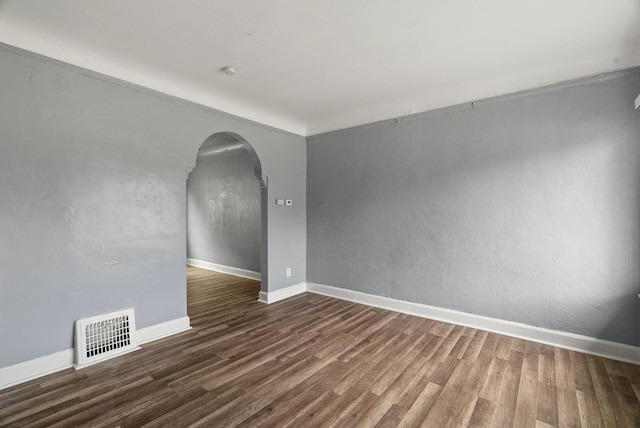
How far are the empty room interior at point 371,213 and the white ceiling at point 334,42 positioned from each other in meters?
0.02

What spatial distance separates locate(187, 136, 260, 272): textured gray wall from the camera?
5.81 metres

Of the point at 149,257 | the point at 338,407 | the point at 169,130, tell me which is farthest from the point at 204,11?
the point at 338,407

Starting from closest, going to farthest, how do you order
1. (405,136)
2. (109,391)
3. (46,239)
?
(109,391) → (46,239) → (405,136)

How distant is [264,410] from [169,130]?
2829 mm

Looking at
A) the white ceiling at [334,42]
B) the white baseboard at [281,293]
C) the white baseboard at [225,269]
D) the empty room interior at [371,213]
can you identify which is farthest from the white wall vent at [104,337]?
the white baseboard at [225,269]

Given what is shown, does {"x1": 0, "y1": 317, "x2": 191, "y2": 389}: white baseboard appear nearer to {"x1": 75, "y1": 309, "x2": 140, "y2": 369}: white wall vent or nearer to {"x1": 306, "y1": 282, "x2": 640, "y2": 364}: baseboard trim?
{"x1": 75, "y1": 309, "x2": 140, "y2": 369}: white wall vent

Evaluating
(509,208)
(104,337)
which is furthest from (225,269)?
(509,208)

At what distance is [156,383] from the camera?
226cm

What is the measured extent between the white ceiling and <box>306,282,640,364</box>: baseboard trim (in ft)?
8.16

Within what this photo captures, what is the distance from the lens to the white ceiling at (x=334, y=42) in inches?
80.8

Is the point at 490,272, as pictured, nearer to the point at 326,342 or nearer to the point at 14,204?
the point at 326,342

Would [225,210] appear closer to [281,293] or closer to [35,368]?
[281,293]

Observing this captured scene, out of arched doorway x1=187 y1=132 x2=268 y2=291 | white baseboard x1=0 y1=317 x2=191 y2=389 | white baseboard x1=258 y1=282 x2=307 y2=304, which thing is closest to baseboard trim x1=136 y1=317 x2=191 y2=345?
white baseboard x1=0 y1=317 x2=191 y2=389

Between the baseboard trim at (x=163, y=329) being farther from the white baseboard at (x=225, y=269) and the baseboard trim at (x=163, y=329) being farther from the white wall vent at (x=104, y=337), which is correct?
the white baseboard at (x=225, y=269)
